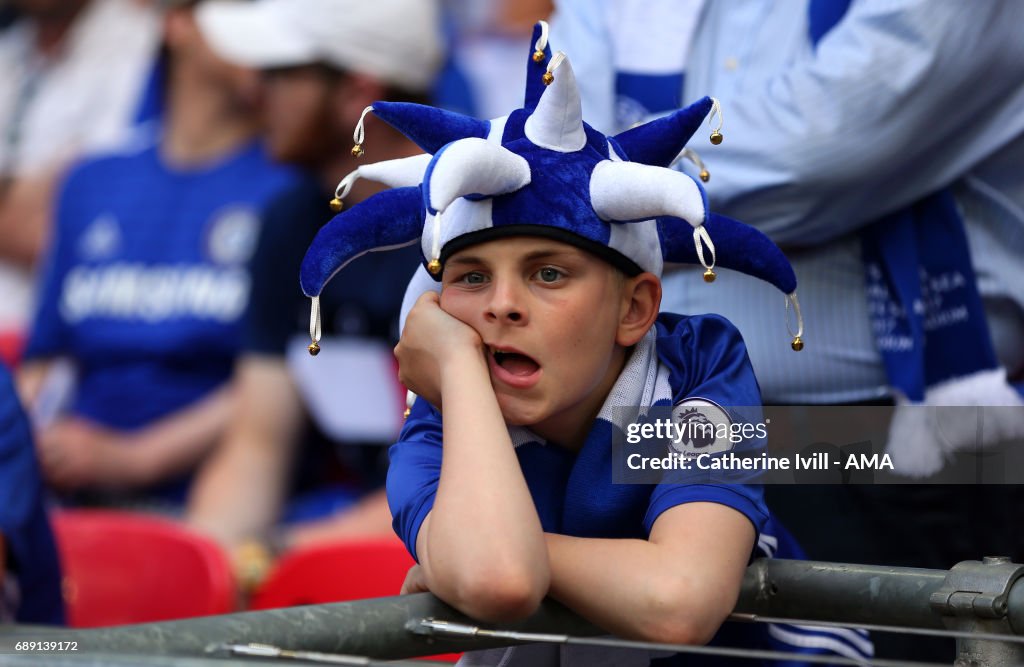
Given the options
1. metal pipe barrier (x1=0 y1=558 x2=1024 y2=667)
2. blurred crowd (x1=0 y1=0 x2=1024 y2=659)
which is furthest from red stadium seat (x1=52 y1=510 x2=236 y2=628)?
metal pipe barrier (x1=0 y1=558 x2=1024 y2=667)

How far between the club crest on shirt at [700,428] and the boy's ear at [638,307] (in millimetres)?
87

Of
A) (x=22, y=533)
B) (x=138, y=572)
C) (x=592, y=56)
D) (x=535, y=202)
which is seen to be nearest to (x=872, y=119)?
(x=592, y=56)

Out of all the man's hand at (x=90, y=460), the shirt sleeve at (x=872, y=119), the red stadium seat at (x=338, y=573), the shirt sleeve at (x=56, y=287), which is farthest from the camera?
the shirt sleeve at (x=56, y=287)

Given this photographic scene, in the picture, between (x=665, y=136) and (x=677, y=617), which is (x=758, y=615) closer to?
(x=677, y=617)

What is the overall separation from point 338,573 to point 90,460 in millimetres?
1432

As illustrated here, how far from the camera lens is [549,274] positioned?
1.40 m

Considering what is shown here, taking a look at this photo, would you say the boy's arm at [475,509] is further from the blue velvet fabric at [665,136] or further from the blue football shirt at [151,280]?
the blue football shirt at [151,280]

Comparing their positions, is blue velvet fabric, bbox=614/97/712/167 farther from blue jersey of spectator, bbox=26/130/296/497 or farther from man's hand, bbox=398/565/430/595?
blue jersey of spectator, bbox=26/130/296/497

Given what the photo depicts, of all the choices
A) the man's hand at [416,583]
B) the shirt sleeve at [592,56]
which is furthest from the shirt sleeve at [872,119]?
the man's hand at [416,583]

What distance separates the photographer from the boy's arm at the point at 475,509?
126 centimetres

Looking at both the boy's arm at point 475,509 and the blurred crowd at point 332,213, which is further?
the blurred crowd at point 332,213

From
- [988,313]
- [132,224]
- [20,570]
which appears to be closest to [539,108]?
[988,313]

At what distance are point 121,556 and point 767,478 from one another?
5.19 ft

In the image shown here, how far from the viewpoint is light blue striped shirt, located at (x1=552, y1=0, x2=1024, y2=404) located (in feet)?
5.78
